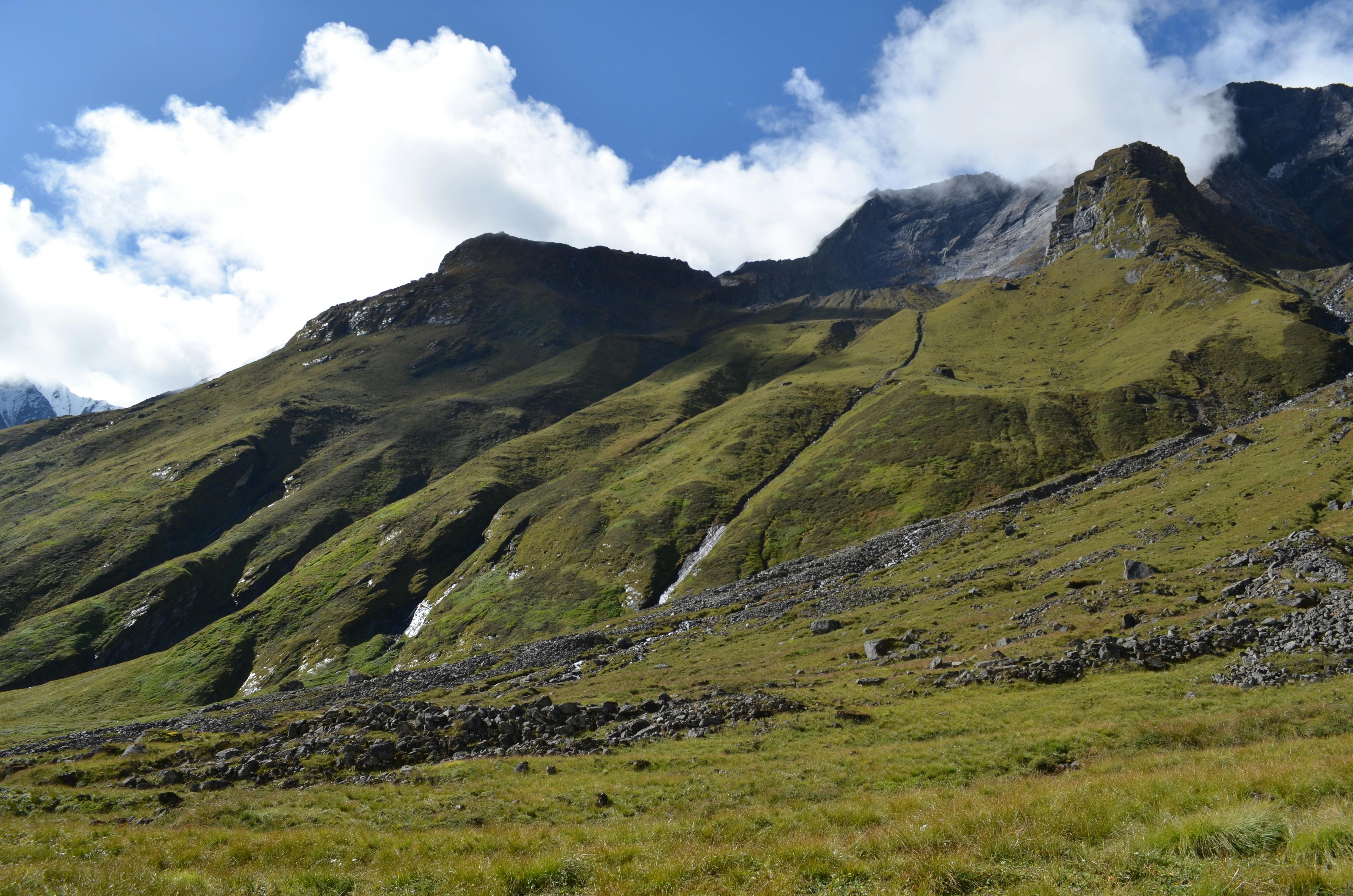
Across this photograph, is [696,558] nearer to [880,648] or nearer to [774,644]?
[774,644]

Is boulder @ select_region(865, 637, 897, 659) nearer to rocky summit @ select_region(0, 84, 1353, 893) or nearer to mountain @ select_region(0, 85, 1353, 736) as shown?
rocky summit @ select_region(0, 84, 1353, 893)

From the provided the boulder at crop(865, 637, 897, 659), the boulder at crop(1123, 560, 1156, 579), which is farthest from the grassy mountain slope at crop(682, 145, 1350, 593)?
the boulder at crop(1123, 560, 1156, 579)

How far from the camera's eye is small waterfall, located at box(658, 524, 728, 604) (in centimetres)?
10062

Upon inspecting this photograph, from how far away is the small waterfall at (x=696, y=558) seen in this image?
100625 millimetres

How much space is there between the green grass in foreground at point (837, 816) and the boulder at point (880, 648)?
16.0 meters

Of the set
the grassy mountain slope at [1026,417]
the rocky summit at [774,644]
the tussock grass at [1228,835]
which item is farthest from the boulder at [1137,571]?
the grassy mountain slope at [1026,417]

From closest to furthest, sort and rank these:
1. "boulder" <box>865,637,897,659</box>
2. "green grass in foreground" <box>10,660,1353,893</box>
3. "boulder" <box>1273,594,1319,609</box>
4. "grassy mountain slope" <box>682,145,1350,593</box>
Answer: "green grass in foreground" <box>10,660,1353,893</box> → "boulder" <box>1273,594,1319,609</box> → "boulder" <box>865,637,897,659</box> → "grassy mountain slope" <box>682,145,1350,593</box>

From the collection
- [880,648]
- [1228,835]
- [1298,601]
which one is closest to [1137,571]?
[1298,601]

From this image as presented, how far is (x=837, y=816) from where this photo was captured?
1577 centimetres

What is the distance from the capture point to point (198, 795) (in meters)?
26.8

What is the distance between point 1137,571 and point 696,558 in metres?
68.8

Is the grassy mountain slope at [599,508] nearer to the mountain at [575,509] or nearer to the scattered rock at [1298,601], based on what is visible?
the mountain at [575,509]

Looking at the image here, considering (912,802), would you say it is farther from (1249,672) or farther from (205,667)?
(205,667)

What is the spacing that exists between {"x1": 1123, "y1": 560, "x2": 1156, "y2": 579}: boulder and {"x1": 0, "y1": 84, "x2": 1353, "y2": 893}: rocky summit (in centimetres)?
21
